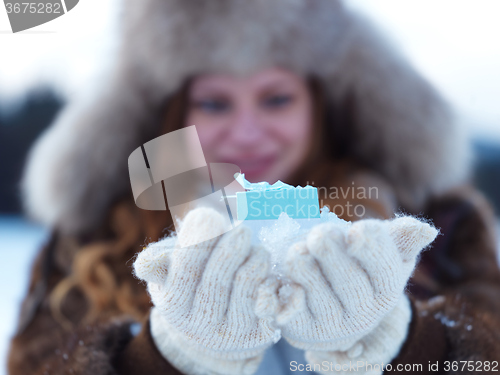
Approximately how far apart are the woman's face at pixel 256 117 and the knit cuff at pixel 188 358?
0.24 metres

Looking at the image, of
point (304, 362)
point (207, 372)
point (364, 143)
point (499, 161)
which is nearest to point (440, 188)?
point (364, 143)

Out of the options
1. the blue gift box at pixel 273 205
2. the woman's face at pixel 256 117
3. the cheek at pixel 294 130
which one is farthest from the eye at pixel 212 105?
the blue gift box at pixel 273 205

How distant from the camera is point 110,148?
3.00ft

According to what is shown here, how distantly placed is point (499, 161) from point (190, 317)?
→ 8.77 ft

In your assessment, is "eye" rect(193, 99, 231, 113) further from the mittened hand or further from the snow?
the snow

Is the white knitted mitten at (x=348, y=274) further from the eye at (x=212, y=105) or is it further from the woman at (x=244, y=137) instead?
the eye at (x=212, y=105)

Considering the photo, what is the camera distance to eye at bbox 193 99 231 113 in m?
0.67

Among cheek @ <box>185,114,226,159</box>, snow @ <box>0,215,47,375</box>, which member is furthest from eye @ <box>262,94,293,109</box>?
snow @ <box>0,215,47,375</box>

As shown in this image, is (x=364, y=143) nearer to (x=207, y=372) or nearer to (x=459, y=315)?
(x=459, y=315)

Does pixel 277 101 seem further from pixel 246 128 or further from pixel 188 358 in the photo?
pixel 188 358

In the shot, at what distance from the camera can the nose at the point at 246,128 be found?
632 millimetres

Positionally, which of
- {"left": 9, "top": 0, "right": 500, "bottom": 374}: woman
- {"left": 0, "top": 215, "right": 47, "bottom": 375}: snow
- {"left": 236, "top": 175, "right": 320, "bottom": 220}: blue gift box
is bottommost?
{"left": 0, "top": 215, "right": 47, "bottom": 375}: snow

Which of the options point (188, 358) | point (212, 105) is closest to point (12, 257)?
point (212, 105)

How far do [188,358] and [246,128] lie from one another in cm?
37
